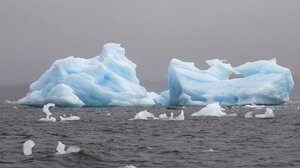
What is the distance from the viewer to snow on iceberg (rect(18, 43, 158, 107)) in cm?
3819

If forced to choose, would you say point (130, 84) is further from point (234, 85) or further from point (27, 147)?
point (27, 147)

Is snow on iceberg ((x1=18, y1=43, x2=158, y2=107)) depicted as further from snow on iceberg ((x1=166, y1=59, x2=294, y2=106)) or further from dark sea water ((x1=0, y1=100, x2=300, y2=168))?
dark sea water ((x1=0, y1=100, x2=300, y2=168))

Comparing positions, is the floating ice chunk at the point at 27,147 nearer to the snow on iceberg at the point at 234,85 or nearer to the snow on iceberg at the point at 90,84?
the snow on iceberg at the point at 90,84

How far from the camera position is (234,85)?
43875 millimetres

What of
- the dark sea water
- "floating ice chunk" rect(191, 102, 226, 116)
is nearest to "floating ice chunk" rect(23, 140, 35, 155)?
the dark sea water

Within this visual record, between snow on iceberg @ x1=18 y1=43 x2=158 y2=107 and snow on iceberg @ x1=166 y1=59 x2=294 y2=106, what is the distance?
4872mm

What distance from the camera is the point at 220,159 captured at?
33.1 feet

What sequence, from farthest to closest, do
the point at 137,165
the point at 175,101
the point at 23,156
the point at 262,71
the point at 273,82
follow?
the point at 175,101 < the point at 262,71 < the point at 273,82 < the point at 23,156 < the point at 137,165

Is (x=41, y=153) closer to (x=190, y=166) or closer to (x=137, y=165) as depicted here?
(x=137, y=165)

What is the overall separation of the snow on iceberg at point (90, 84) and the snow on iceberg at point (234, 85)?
487 cm

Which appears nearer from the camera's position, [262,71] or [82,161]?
[82,161]

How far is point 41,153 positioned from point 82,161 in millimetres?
1489

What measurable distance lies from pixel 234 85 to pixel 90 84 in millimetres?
15887

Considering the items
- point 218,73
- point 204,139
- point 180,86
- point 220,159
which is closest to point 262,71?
point 218,73
